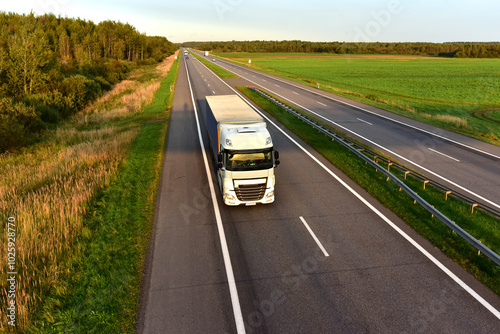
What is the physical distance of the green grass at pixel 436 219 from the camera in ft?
28.9

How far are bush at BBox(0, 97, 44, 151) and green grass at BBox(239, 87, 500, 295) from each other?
791 inches

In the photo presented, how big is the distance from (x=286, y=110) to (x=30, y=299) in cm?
2635

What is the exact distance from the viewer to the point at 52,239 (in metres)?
9.64

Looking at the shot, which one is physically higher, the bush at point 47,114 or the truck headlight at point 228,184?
the bush at point 47,114

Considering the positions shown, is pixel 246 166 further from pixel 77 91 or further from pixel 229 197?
pixel 77 91

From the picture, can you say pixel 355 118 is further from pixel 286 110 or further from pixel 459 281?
pixel 459 281

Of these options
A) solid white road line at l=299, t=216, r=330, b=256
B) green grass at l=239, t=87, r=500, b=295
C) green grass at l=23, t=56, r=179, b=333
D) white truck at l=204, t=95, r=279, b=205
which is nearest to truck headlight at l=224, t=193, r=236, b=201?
white truck at l=204, t=95, r=279, b=205

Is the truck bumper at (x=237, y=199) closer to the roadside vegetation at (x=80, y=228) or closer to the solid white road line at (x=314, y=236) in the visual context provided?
the solid white road line at (x=314, y=236)

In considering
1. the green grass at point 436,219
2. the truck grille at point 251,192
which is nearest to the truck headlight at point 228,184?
the truck grille at point 251,192

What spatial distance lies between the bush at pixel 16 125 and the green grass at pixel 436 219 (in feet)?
65.9

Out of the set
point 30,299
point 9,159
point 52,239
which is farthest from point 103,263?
point 9,159

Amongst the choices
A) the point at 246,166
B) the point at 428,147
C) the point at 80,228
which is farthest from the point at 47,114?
the point at 428,147

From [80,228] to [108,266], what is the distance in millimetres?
2871

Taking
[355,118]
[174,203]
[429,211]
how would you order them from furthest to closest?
[355,118], [174,203], [429,211]
